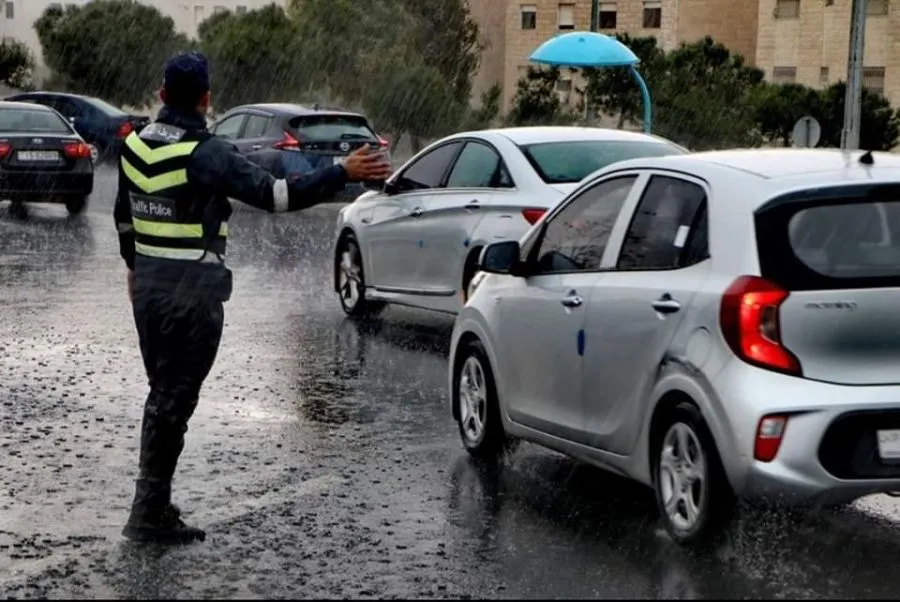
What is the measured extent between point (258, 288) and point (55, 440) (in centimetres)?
746

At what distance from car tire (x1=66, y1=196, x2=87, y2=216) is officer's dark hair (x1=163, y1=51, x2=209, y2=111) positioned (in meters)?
19.1

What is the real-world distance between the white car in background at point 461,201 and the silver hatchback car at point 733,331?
15.7 feet

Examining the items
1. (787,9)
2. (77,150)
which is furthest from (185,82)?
(787,9)

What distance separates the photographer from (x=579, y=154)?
13195 mm

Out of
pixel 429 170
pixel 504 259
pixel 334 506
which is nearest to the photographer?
pixel 334 506

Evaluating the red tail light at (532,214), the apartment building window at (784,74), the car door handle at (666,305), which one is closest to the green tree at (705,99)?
the apartment building window at (784,74)

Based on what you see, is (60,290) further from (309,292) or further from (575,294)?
(575,294)

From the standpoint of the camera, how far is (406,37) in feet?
212

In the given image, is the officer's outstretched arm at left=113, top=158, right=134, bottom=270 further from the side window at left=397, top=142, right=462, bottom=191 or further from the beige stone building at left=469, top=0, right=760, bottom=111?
the beige stone building at left=469, top=0, right=760, bottom=111

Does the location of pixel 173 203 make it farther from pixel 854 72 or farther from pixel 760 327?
pixel 854 72

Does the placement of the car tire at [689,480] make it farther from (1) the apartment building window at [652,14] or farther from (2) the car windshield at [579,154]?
(1) the apartment building window at [652,14]

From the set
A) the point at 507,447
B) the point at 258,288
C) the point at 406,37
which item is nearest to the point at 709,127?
the point at 406,37

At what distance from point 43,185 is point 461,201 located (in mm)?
13048

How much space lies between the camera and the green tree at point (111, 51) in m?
72.8
